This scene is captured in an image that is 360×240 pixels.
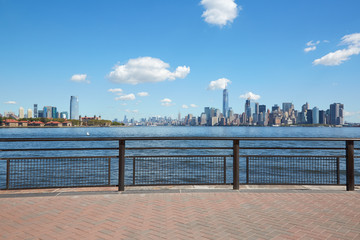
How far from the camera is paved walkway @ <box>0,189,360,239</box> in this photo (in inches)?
166

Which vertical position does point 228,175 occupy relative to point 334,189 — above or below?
below

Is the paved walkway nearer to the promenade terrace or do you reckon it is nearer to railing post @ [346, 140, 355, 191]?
the promenade terrace

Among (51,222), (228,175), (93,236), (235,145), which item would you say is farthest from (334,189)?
(228,175)

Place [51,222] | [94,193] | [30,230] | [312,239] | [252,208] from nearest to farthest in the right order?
[312,239], [30,230], [51,222], [252,208], [94,193]

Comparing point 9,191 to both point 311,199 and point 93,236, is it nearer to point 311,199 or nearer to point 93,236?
point 93,236

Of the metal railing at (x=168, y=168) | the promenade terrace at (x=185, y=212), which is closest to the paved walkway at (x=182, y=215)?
the promenade terrace at (x=185, y=212)

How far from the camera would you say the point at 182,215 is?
5039mm

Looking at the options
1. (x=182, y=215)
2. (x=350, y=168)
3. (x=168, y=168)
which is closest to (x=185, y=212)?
(x=182, y=215)

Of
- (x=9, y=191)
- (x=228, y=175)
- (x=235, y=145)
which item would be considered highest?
(x=235, y=145)

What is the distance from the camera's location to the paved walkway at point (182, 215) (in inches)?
166

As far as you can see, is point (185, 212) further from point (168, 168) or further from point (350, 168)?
point (168, 168)

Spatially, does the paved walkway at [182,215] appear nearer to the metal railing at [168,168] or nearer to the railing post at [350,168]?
the railing post at [350,168]

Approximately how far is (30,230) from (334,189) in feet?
23.5

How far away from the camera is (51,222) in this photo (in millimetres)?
4688
